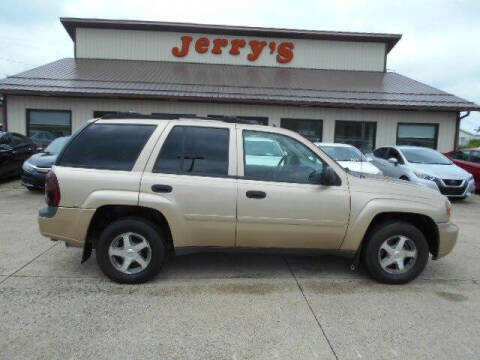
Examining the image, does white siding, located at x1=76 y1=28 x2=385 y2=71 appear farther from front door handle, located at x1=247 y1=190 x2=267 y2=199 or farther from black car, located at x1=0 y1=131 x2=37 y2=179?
front door handle, located at x1=247 y1=190 x2=267 y2=199

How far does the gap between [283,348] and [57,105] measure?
14.5m

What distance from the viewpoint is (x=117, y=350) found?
2770 millimetres

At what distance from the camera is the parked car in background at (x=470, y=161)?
11430 millimetres

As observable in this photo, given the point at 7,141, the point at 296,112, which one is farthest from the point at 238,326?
the point at 296,112

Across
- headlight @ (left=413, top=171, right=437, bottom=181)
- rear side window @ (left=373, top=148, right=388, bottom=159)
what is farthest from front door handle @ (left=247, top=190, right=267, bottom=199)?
rear side window @ (left=373, top=148, right=388, bottom=159)

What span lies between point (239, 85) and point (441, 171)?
8726 millimetres

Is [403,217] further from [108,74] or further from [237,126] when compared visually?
[108,74]

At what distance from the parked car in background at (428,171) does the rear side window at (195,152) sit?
6.82 meters

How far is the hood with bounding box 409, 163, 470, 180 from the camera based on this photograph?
955cm

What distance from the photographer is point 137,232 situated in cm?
387

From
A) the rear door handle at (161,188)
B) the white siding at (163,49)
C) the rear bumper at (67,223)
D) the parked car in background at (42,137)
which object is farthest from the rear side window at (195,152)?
the white siding at (163,49)

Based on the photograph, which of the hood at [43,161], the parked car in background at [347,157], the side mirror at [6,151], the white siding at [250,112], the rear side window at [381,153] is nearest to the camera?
the hood at [43,161]

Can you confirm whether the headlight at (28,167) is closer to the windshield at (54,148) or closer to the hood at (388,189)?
the windshield at (54,148)

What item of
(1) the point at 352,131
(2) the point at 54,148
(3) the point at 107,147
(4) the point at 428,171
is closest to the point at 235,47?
(1) the point at 352,131
